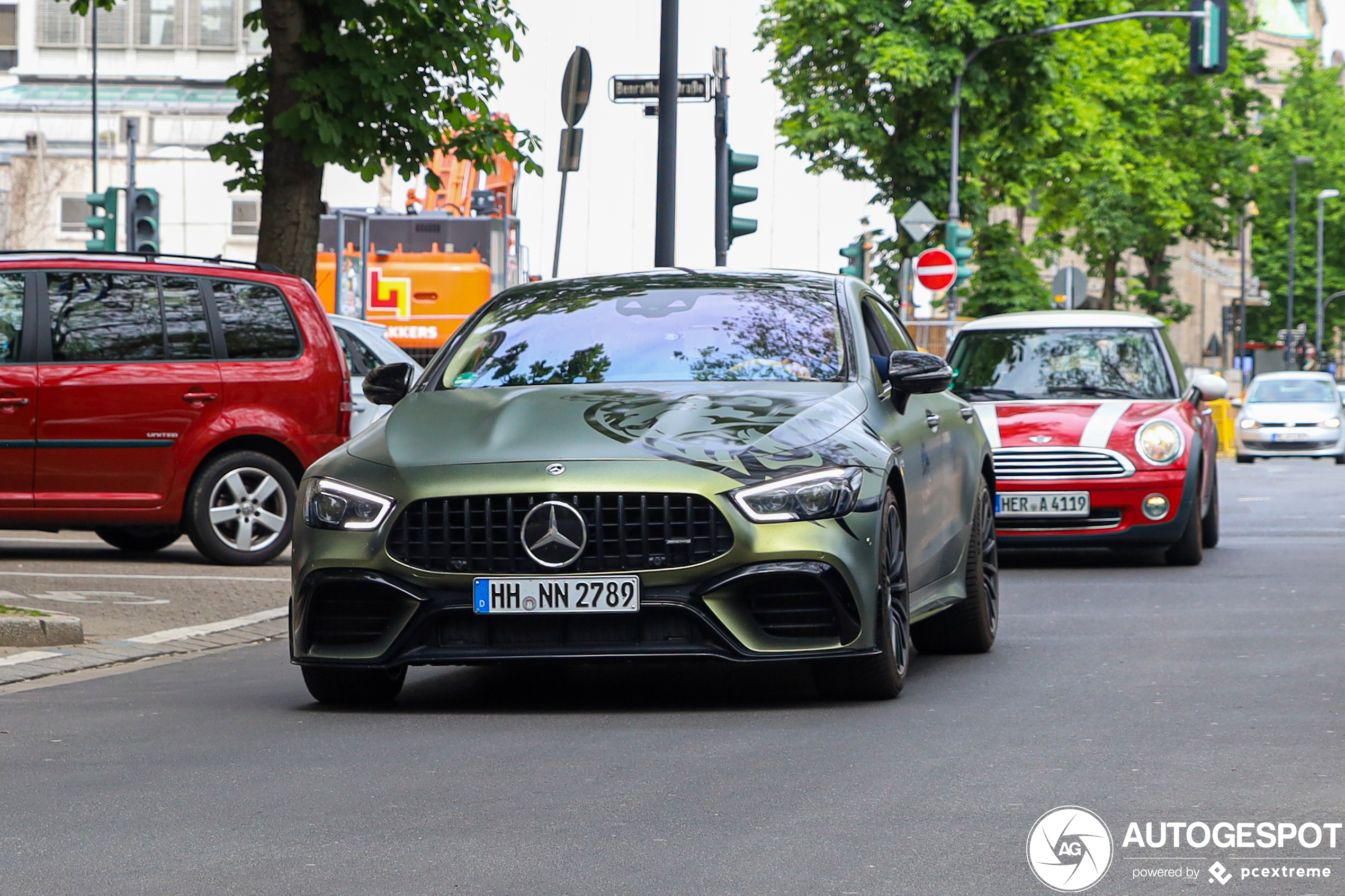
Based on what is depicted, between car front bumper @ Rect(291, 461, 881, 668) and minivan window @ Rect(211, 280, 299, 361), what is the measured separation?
6976mm

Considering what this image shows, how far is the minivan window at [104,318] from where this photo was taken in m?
13.6

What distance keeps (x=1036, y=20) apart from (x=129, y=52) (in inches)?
1894

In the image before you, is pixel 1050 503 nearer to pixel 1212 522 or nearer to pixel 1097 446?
pixel 1097 446

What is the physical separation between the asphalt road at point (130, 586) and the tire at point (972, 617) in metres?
3.66

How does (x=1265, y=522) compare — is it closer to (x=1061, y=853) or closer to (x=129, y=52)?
(x=1061, y=853)

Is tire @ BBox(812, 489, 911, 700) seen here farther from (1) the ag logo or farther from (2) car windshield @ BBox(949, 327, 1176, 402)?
(2) car windshield @ BBox(949, 327, 1176, 402)

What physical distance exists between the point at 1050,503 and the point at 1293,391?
27.2 m

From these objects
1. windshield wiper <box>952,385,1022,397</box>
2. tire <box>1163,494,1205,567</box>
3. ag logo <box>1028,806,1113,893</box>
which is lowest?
ag logo <box>1028,806,1113,893</box>

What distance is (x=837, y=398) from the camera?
7.74m

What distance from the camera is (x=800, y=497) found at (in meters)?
7.09

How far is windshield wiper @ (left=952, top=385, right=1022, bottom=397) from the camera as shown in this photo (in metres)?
14.8

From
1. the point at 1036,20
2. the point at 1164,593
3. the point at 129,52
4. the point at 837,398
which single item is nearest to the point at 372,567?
the point at 837,398

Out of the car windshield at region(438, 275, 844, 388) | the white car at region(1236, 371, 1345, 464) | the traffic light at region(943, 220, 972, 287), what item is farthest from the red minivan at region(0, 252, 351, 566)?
the white car at region(1236, 371, 1345, 464)

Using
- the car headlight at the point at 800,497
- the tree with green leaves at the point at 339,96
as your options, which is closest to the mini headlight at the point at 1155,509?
the tree with green leaves at the point at 339,96
